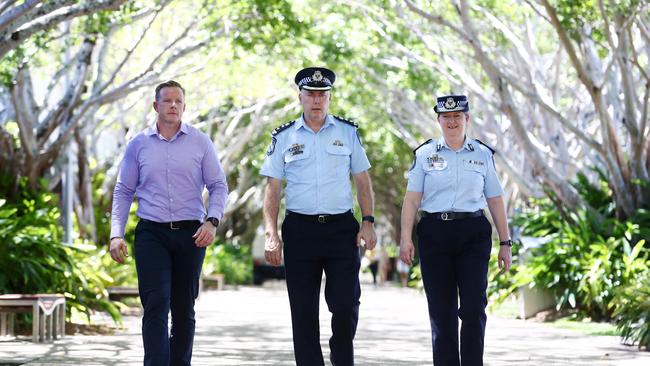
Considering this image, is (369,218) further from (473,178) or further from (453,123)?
(453,123)

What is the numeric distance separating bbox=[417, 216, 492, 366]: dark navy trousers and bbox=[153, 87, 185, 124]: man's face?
1740 mm

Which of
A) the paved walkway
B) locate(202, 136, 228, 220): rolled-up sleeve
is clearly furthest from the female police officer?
the paved walkway

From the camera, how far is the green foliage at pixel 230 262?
38.8 metres

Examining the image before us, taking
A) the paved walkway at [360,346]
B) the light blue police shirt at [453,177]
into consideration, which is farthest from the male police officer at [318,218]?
the paved walkway at [360,346]

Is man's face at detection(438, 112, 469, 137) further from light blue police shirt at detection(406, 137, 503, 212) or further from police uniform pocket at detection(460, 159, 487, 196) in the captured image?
police uniform pocket at detection(460, 159, 487, 196)

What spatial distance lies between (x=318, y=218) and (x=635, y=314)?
6.98 m

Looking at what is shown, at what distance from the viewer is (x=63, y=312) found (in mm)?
15430

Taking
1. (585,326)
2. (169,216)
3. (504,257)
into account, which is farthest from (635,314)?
(169,216)

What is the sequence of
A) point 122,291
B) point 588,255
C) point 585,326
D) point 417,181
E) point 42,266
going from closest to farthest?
point 417,181 < point 42,266 < point 585,326 < point 588,255 < point 122,291

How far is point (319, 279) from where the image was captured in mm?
8367

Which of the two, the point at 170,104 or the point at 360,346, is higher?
the point at 170,104

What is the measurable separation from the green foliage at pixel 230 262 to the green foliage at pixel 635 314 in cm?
2174

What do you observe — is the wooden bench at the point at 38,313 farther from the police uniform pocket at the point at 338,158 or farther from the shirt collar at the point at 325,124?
the police uniform pocket at the point at 338,158

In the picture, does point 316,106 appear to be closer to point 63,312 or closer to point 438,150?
point 438,150
